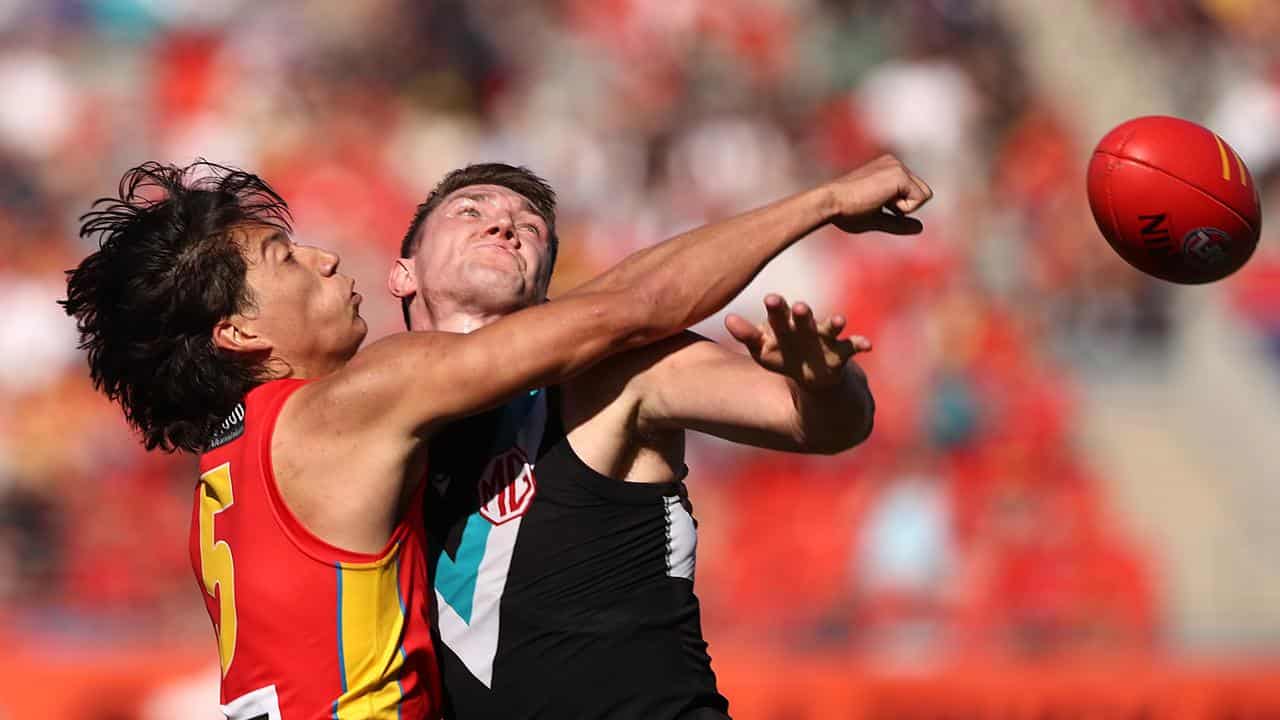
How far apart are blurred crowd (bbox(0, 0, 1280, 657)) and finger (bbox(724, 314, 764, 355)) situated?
489 centimetres

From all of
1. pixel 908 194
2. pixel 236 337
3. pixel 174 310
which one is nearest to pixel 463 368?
pixel 236 337

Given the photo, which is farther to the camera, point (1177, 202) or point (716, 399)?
point (1177, 202)

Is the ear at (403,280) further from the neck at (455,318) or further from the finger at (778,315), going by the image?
the finger at (778,315)

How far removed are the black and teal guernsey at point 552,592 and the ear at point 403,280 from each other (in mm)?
588

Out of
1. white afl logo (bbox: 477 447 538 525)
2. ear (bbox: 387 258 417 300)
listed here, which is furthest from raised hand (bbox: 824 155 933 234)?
ear (bbox: 387 258 417 300)

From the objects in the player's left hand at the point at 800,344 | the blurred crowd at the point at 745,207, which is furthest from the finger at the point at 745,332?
the blurred crowd at the point at 745,207

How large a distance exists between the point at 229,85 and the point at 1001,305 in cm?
579

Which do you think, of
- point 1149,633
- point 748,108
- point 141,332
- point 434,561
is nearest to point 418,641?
point 434,561

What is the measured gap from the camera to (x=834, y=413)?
10.1 feet

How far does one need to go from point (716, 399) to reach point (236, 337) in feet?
3.64

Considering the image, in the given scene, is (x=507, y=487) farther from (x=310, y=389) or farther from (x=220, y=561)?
(x=220, y=561)

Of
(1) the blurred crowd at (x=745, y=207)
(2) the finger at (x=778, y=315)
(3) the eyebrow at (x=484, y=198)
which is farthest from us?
(1) the blurred crowd at (x=745, y=207)

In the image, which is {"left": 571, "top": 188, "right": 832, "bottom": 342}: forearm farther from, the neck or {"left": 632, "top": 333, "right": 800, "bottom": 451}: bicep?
the neck

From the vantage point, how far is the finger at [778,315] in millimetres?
2838
